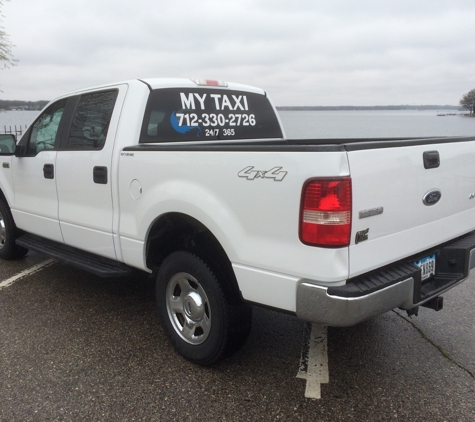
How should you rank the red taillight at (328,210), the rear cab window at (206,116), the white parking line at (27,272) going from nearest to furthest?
the red taillight at (328,210) < the rear cab window at (206,116) < the white parking line at (27,272)

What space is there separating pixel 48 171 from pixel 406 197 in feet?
10.2

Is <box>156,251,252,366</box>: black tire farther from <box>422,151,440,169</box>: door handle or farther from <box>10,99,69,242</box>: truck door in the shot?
<box>10,99,69,242</box>: truck door

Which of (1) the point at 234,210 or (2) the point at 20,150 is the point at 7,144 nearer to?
(2) the point at 20,150

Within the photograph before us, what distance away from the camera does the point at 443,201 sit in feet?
9.34

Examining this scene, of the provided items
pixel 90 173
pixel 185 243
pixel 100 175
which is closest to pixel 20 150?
pixel 90 173

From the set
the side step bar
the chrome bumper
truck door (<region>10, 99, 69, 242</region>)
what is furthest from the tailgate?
truck door (<region>10, 99, 69, 242</region>)

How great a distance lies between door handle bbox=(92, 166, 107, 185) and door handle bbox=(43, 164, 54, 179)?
756 mm

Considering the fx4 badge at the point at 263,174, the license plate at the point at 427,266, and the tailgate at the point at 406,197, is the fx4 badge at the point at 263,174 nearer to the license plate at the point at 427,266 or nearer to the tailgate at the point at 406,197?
the tailgate at the point at 406,197

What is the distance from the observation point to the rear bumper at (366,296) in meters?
2.29

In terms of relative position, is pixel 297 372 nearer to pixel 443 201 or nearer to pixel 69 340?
pixel 443 201

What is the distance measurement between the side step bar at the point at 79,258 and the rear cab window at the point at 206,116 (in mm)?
1012

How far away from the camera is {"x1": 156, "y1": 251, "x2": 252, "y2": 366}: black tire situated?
283 cm

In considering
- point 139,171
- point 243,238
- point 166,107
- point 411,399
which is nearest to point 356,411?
point 411,399

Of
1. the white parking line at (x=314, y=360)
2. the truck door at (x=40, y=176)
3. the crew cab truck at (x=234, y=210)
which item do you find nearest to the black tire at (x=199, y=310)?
the crew cab truck at (x=234, y=210)
